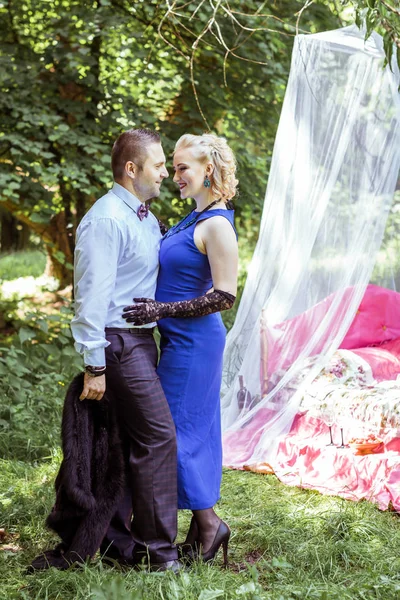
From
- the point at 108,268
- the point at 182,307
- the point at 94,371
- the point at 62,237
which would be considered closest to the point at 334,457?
the point at 182,307

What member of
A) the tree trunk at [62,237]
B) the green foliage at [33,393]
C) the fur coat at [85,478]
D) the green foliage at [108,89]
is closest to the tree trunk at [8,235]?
the tree trunk at [62,237]

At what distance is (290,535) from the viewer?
10.7ft

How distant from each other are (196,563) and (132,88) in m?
5.31

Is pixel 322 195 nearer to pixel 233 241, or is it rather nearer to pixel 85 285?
pixel 233 241

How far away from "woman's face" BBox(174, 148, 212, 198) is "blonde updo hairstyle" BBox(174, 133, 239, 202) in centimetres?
2

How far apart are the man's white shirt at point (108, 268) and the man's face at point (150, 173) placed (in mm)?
43

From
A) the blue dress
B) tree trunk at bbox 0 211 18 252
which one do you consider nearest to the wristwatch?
the blue dress

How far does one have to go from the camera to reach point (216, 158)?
2922mm

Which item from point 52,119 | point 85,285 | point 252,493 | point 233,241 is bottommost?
point 252,493

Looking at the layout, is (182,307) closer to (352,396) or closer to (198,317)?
(198,317)

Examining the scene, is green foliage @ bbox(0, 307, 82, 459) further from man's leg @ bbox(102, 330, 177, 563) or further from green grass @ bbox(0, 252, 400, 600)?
man's leg @ bbox(102, 330, 177, 563)

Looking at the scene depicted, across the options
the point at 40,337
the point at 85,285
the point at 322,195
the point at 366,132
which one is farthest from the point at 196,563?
the point at 40,337

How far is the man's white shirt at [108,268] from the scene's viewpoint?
2664 mm

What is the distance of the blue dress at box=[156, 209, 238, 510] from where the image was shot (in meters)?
2.88
